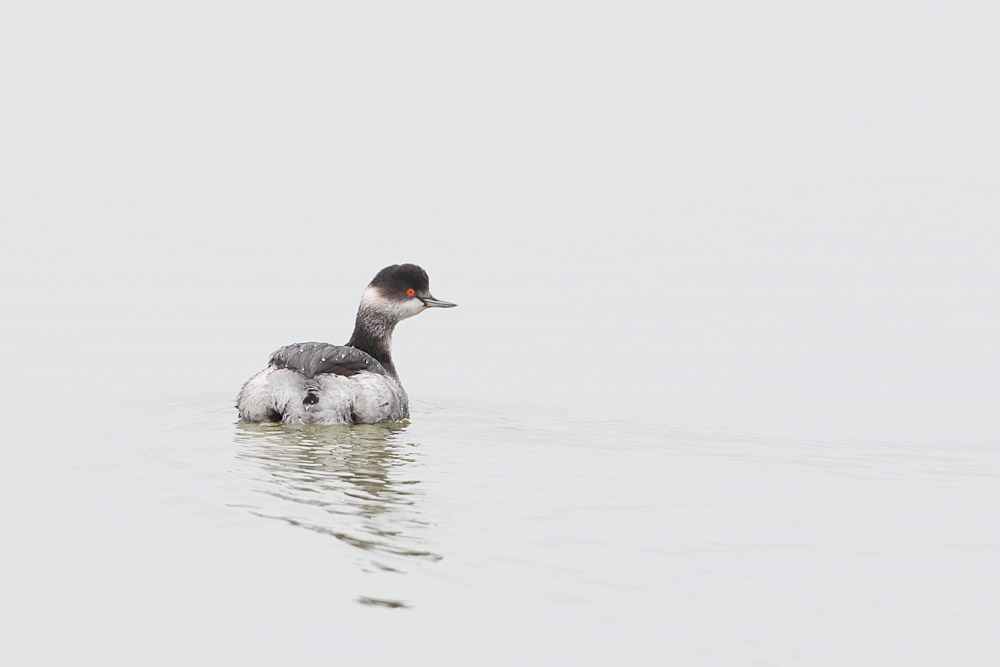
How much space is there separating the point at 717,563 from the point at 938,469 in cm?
362

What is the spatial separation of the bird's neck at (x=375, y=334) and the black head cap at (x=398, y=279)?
0.25 metres

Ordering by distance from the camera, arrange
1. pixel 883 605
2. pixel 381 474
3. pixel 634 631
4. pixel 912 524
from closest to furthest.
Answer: pixel 634 631 < pixel 883 605 < pixel 912 524 < pixel 381 474

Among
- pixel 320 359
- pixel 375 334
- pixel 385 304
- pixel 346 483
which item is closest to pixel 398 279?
pixel 385 304

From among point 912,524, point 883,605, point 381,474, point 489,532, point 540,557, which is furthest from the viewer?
point 381,474

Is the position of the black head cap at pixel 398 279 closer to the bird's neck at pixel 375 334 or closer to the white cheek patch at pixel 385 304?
the white cheek patch at pixel 385 304

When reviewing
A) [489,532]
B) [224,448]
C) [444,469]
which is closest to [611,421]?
[444,469]

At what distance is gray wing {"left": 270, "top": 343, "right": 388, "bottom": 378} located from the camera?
36.3ft

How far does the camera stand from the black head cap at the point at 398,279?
1259 cm

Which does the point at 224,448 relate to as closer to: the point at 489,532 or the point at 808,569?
the point at 489,532

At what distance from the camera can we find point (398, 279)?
497 inches

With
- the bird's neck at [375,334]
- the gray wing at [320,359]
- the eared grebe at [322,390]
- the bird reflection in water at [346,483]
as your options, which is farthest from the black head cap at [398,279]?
the bird reflection in water at [346,483]

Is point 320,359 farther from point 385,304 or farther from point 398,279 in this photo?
point 398,279

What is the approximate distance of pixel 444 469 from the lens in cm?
949

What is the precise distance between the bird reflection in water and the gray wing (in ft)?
1.73
